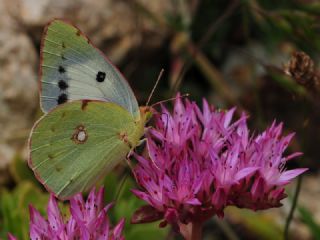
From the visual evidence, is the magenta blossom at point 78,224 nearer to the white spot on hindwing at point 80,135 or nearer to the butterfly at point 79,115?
the butterfly at point 79,115

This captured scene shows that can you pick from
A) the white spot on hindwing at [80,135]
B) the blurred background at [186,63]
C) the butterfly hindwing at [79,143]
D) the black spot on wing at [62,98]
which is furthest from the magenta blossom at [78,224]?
the blurred background at [186,63]

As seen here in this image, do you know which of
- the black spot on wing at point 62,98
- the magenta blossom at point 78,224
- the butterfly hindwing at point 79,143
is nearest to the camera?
the magenta blossom at point 78,224

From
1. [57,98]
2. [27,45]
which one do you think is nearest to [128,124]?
[57,98]

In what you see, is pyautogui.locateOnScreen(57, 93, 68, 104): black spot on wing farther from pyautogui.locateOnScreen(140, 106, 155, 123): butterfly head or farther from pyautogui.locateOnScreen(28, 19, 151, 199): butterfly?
pyautogui.locateOnScreen(140, 106, 155, 123): butterfly head

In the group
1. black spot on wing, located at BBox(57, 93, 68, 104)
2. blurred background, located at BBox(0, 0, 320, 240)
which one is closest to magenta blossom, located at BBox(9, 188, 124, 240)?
black spot on wing, located at BBox(57, 93, 68, 104)

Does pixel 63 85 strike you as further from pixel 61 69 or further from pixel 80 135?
pixel 80 135
